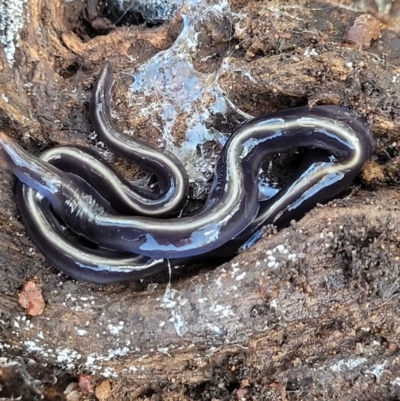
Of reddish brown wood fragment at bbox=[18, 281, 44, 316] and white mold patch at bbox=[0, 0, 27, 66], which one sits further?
white mold patch at bbox=[0, 0, 27, 66]

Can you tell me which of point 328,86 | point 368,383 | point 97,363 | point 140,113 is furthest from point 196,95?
point 368,383

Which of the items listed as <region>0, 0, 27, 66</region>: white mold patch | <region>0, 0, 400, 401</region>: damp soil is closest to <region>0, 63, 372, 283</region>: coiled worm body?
<region>0, 0, 400, 401</region>: damp soil

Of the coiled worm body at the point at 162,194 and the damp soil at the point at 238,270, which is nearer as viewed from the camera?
the damp soil at the point at 238,270

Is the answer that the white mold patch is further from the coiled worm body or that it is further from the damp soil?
the coiled worm body

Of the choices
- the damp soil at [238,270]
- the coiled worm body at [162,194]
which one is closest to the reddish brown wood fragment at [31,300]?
the damp soil at [238,270]

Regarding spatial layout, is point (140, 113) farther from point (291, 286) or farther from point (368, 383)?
point (368, 383)

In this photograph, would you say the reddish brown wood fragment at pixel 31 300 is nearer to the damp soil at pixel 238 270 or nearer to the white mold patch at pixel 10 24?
the damp soil at pixel 238 270
